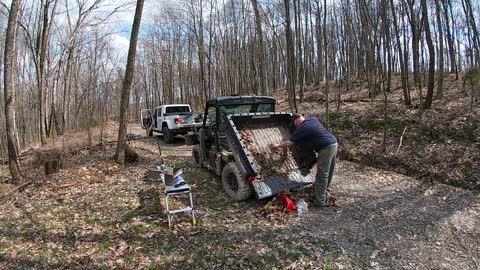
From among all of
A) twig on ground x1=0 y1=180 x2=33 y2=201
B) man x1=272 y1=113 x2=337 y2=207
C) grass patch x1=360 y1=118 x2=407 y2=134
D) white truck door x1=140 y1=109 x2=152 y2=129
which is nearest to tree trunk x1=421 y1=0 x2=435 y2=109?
grass patch x1=360 y1=118 x2=407 y2=134

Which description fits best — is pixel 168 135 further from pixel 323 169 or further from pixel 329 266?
pixel 329 266

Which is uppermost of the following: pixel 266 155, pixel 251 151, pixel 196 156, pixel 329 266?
pixel 251 151

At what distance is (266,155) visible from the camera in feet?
20.8

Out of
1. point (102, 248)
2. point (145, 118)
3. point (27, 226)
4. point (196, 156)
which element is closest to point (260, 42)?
point (145, 118)

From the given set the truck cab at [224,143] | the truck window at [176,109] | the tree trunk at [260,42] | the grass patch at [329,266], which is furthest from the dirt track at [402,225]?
the tree trunk at [260,42]

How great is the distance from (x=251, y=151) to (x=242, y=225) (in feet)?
5.38

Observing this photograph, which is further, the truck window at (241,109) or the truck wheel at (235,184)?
the truck window at (241,109)

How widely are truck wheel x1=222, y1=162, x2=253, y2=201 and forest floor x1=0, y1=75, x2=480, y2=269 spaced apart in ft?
0.66

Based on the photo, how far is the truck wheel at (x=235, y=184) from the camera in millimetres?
6043

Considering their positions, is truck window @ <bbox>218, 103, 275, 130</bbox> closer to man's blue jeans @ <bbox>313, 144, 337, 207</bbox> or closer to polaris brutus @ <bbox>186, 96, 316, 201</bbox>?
polaris brutus @ <bbox>186, 96, 316, 201</bbox>

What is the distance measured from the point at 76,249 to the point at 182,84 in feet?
114

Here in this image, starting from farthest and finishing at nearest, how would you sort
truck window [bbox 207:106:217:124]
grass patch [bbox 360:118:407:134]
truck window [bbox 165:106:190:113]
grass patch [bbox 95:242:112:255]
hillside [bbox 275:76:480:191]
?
1. truck window [bbox 165:106:190:113]
2. grass patch [bbox 360:118:407:134]
3. truck window [bbox 207:106:217:124]
4. hillside [bbox 275:76:480:191]
5. grass patch [bbox 95:242:112:255]

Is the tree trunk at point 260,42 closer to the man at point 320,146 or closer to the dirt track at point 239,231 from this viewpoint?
the dirt track at point 239,231

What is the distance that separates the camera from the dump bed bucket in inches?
232
